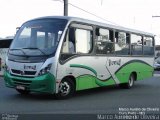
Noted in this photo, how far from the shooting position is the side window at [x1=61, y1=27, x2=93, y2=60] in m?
12.3

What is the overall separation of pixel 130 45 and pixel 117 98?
4338mm

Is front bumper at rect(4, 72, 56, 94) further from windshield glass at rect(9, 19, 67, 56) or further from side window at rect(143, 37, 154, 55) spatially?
side window at rect(143, 37, 154, 55)

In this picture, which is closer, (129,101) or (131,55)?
(129,101)

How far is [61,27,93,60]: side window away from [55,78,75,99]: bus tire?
0.80 metres

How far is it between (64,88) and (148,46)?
810 cm

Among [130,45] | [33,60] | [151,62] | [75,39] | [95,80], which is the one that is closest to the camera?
[33,60]

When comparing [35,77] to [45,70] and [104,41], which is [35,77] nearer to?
[45,70]

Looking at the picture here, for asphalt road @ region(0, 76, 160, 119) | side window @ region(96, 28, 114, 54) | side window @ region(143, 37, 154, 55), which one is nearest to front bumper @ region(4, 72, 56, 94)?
asphalt road @ region(0, 76, 160, 119)

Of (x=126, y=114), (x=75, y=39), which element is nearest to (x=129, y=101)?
(x=75, y=39)

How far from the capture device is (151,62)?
19625 mm

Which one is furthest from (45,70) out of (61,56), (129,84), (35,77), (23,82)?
(129,84)

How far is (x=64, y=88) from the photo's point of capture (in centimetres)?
1234

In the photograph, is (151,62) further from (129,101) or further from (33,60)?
(33,60)

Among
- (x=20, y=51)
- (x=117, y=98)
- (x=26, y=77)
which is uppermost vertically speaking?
(x=20, y=51)
